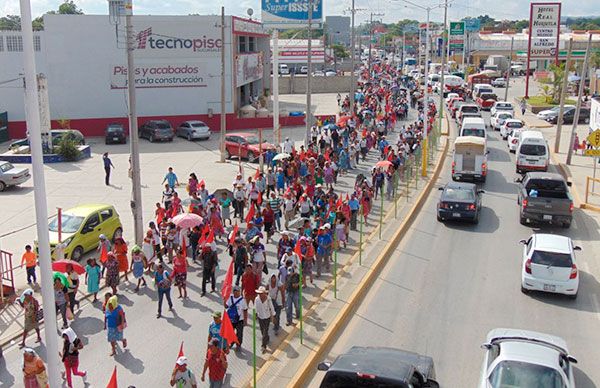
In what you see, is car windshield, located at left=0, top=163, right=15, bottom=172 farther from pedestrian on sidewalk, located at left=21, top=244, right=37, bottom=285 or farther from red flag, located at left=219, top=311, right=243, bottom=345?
red flag, located at left=219, top=311, right=243, bottom=345

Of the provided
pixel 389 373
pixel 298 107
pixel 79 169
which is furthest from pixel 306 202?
pixel 298 107

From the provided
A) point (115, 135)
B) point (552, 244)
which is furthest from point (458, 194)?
point (115, 135)

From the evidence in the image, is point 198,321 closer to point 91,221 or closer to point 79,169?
point 91,221

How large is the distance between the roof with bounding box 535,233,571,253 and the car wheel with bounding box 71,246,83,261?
1281 centimetres

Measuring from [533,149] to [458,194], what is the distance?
32.0 feet

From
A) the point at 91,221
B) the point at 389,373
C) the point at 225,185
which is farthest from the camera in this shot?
the point at 225,185

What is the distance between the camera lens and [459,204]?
76.7 feet

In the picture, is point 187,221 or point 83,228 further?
point 83,228

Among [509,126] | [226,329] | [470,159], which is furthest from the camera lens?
[509,126]

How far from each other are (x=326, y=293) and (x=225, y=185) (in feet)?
46.7

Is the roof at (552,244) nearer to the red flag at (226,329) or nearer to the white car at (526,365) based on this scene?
the white car at (526,365)

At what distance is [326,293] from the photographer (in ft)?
55.3

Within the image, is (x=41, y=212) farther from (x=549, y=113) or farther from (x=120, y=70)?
(x=549, y=113)

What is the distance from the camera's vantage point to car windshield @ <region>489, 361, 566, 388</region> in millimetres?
10250
